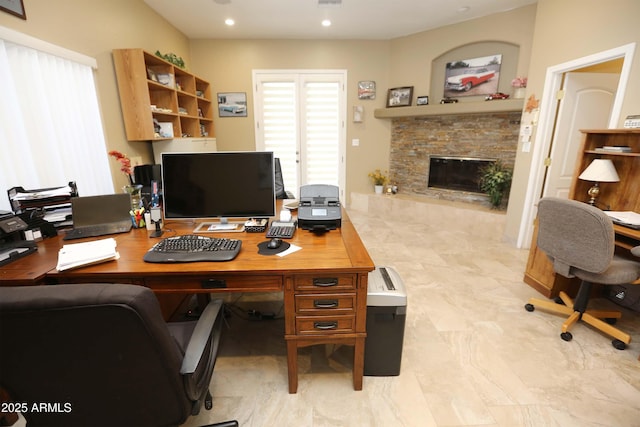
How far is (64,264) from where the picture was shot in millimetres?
1264

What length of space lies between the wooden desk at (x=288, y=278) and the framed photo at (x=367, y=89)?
4.01 meters

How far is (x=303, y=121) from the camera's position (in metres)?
4.89

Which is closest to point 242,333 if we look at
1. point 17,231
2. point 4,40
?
point 17,231

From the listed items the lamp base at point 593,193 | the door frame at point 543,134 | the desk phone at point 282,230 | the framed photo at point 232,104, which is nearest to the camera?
the desk phone at point 282,230

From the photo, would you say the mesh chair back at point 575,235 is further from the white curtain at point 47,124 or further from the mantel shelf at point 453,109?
the white curtain at point 47,124

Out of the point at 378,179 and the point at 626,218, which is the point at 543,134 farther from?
the point at 378,179

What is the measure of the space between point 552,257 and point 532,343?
1.98 feet

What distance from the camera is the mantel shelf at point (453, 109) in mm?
3572

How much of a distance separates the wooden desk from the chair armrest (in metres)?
0.13

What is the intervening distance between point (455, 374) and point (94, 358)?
1.77 meters

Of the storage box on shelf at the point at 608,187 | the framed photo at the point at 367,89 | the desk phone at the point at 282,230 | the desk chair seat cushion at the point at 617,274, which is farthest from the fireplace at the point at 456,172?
the desk phone at the point at 282,230

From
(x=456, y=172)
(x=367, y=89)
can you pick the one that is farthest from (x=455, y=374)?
(x=367, y=89)

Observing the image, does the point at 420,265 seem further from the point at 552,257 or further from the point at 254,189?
the point at 254,189

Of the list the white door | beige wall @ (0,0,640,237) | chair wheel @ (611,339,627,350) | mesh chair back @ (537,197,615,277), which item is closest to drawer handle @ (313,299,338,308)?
mesh chair back @ (537,197,615,277)
